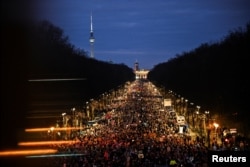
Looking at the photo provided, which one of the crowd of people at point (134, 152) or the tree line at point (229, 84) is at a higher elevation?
the tree line at point (229, 84)

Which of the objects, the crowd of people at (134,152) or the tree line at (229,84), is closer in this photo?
the crowd of people at (134,152)

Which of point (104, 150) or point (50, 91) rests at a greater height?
point (50, 91)

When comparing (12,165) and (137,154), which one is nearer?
(12,165)

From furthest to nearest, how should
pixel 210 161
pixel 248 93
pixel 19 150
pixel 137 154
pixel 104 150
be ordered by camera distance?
pixel 248 93
pixel 104 150
pixel 137 154
pixel 210 161
pixel 19 150

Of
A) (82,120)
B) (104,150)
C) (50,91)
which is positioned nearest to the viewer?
(104,150)

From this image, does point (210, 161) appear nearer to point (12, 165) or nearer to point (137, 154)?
point (12, 165)

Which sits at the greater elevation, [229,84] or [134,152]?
[229,84]

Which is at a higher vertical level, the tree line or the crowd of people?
the tree line

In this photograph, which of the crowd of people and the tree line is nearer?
the crowd of people

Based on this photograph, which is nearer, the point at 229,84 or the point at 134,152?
the point at 134,152

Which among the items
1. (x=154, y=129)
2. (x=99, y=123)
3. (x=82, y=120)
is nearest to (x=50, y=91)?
(x=154, y=129)
